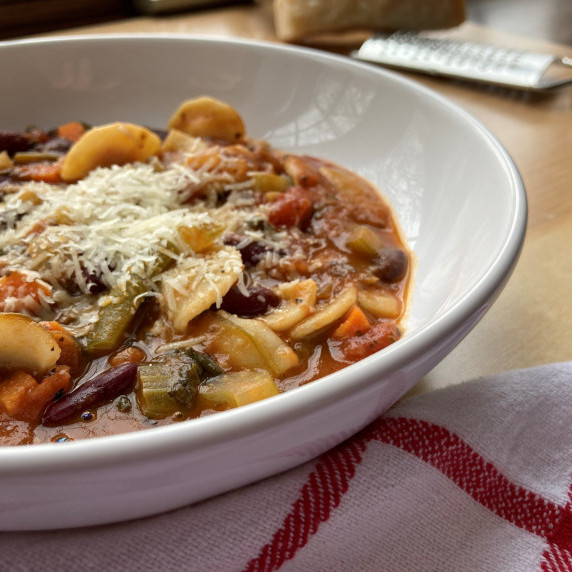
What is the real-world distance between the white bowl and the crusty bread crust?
0.77 meters

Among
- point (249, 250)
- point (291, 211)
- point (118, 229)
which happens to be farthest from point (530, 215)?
point (118, 229)

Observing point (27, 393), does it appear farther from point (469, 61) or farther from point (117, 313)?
point (469, 61)

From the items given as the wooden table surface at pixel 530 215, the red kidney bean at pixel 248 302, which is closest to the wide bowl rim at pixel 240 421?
the wooden table surface at pixel 530 215

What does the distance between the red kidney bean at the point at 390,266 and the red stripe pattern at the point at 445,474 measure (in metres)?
0.69

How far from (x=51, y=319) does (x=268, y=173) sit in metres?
0.99

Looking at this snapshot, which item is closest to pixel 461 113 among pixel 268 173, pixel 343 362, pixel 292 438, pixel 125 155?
pixel 268 173

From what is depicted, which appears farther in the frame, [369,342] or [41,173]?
[41,173]

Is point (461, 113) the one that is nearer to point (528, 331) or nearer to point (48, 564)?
point (528, 331)

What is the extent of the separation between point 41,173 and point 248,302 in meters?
1.05

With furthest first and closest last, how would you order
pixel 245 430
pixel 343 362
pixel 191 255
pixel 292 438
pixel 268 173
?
pixel 268 173
pixel 191 255
pixel 343 362
pixel 292 438
pixel 245 430

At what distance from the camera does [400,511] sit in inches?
53.0

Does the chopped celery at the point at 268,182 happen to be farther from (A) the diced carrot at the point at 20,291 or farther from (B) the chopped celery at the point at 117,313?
(A) the diced carrot at the point at 20,291

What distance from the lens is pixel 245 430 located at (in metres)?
1.03

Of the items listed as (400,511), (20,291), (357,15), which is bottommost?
(400,511)
